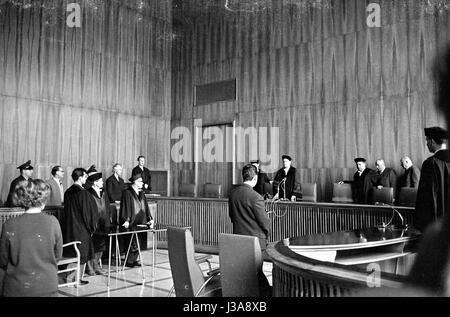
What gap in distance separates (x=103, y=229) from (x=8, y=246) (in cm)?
321

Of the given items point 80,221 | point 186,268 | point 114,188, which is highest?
point 114,188

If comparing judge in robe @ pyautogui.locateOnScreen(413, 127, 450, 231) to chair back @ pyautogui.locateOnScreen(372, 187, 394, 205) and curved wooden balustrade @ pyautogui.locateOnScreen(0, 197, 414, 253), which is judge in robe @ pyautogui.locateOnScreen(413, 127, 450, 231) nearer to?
curved wooden balustrade @ pyautogui.locateOnScreen(0, 197, 414, 253)

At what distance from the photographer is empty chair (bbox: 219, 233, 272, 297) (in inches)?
107

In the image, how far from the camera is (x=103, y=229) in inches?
221

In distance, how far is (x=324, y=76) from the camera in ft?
31.2

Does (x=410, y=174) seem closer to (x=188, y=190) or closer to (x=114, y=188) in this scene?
(x=188, y=190)

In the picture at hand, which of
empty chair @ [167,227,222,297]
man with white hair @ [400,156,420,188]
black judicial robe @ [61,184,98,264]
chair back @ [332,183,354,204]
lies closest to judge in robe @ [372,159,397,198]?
man with white hair @ [400,156,420,188]

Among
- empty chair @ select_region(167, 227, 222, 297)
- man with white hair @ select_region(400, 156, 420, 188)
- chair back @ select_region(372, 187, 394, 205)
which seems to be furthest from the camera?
man with white hair @ select_region(400, 156, 420, 188)

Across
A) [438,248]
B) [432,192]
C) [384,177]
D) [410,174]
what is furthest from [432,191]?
[384,177]

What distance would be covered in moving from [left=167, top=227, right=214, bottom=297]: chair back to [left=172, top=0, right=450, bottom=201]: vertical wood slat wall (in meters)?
6.25

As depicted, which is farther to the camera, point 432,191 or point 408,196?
point 408,196

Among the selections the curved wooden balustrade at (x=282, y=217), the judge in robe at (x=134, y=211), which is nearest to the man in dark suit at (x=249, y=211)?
the curved wooden balustrade at (x=282, y=217)

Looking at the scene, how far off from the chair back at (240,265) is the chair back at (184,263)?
0.36 m

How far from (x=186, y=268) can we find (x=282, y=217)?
3.70 meters
